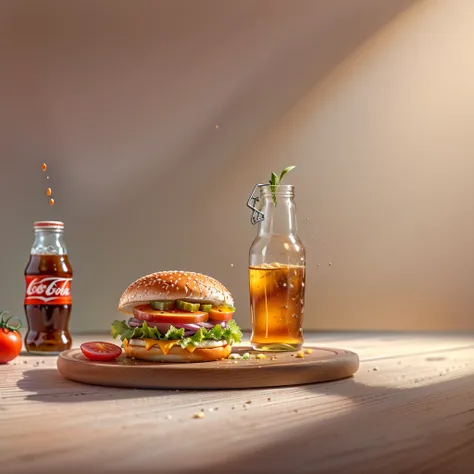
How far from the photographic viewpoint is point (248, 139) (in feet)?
13.0

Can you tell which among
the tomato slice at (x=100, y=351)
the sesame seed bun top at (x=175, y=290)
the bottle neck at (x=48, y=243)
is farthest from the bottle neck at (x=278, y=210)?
the bottle neck at (x=48, y=243)

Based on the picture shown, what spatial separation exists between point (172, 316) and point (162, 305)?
10cm

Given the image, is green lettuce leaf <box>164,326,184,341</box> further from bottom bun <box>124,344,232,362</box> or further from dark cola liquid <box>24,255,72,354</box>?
dark cola liquid <box>24,255,72,354</box>

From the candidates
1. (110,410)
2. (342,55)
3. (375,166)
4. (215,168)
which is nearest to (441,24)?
(342,55)

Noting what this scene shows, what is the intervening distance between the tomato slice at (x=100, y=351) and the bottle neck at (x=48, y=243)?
0.77 metres

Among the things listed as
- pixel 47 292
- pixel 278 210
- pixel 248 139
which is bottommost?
pixel 47 292

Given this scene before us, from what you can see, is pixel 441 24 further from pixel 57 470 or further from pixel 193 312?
pixel 57 470

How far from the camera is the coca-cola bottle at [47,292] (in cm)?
271

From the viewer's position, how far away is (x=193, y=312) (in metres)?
2.13

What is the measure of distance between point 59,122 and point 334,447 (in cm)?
298

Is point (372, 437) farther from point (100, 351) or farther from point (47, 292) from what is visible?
point (47, 292)

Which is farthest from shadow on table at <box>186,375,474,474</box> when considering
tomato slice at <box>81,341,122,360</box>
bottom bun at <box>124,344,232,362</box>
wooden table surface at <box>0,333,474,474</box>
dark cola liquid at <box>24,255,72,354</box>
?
dark cola liquid at <box>24,255,72,354</box>

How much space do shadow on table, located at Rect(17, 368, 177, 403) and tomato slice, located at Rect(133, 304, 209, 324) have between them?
23 centimetres

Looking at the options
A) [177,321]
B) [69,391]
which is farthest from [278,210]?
[69,391]
